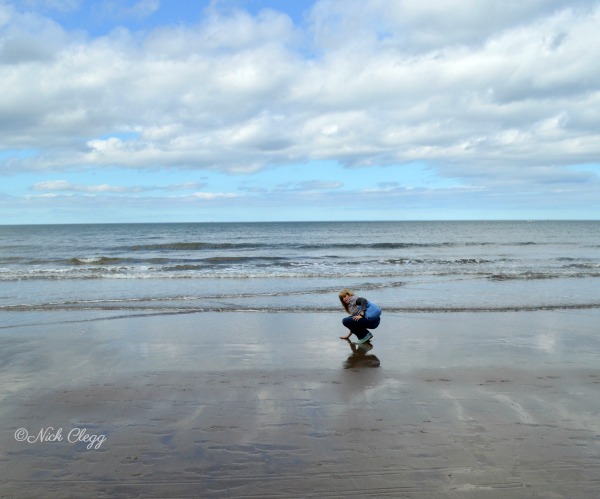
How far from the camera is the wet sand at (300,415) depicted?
169 inches

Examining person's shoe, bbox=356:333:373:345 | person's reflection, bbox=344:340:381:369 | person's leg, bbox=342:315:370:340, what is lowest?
person's reflection, bbox=344:340:381:369

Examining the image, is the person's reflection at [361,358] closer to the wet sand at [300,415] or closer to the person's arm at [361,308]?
the wet sand at [300,415]

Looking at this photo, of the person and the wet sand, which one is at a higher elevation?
the person

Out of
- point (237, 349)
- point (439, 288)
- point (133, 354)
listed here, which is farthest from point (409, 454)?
point (439, 288)

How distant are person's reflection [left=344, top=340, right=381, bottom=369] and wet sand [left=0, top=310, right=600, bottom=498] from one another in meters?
0.06

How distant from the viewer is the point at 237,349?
9.13m

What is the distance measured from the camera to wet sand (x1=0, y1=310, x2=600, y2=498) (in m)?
4.30

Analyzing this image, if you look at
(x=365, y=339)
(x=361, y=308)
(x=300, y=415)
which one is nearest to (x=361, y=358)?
(x=365, y=339)

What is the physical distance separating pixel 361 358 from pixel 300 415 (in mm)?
2929

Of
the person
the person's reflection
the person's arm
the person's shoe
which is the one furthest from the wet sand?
the person's arm

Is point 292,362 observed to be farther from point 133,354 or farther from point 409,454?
point 409,454

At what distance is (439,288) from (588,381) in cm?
1096

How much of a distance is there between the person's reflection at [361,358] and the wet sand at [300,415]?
59mm

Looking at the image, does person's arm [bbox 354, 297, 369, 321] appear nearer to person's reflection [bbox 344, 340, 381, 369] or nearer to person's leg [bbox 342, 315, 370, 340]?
person's leg [bbox 342, 315, 370, 340]
